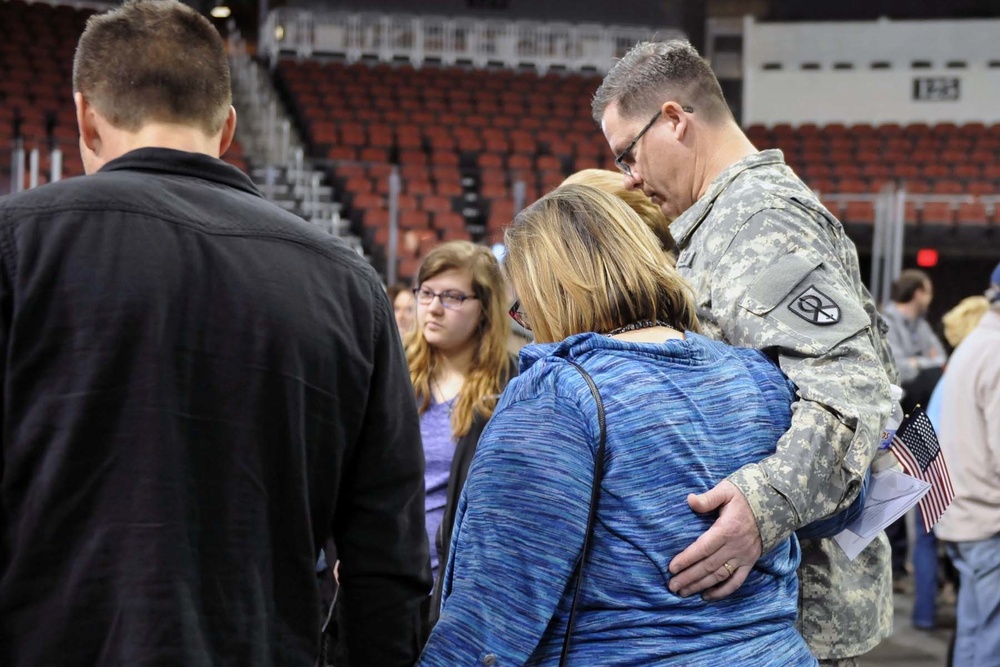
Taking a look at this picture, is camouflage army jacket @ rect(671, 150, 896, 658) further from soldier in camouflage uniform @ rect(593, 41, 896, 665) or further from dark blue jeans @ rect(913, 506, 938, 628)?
dark blue jeans @ rect(913, 506, 938, 628)

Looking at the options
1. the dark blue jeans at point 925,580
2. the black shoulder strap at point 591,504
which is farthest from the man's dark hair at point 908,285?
the black shoulder strap at point 591,504

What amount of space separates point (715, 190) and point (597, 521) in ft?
2.32

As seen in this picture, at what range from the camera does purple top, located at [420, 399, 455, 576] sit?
2.55m

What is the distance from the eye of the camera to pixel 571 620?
1.24 m

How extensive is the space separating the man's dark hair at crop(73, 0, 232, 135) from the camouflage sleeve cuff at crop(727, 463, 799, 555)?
2.56ft

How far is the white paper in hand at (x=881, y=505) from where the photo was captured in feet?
5.06

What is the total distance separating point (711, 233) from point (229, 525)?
887mm

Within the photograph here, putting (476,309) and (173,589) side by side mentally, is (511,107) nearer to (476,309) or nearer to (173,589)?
(476,309)

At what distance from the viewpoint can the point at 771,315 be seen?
1.53 m

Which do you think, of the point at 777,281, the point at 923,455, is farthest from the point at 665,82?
the point at 923,455

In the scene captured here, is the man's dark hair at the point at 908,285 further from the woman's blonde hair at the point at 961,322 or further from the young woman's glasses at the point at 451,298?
the young woman's glasses at the point at 451,298

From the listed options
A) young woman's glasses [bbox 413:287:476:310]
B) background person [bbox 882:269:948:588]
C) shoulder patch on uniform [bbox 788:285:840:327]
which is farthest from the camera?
background person [bbox 882:269:948:588]

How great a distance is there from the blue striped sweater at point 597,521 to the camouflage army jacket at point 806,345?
0.34 feet

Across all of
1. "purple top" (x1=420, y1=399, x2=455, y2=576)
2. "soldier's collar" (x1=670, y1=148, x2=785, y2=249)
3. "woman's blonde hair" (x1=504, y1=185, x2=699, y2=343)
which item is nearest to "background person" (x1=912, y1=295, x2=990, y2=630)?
"purple top" (x1=420, y1=399, x2=455, y2=576)
